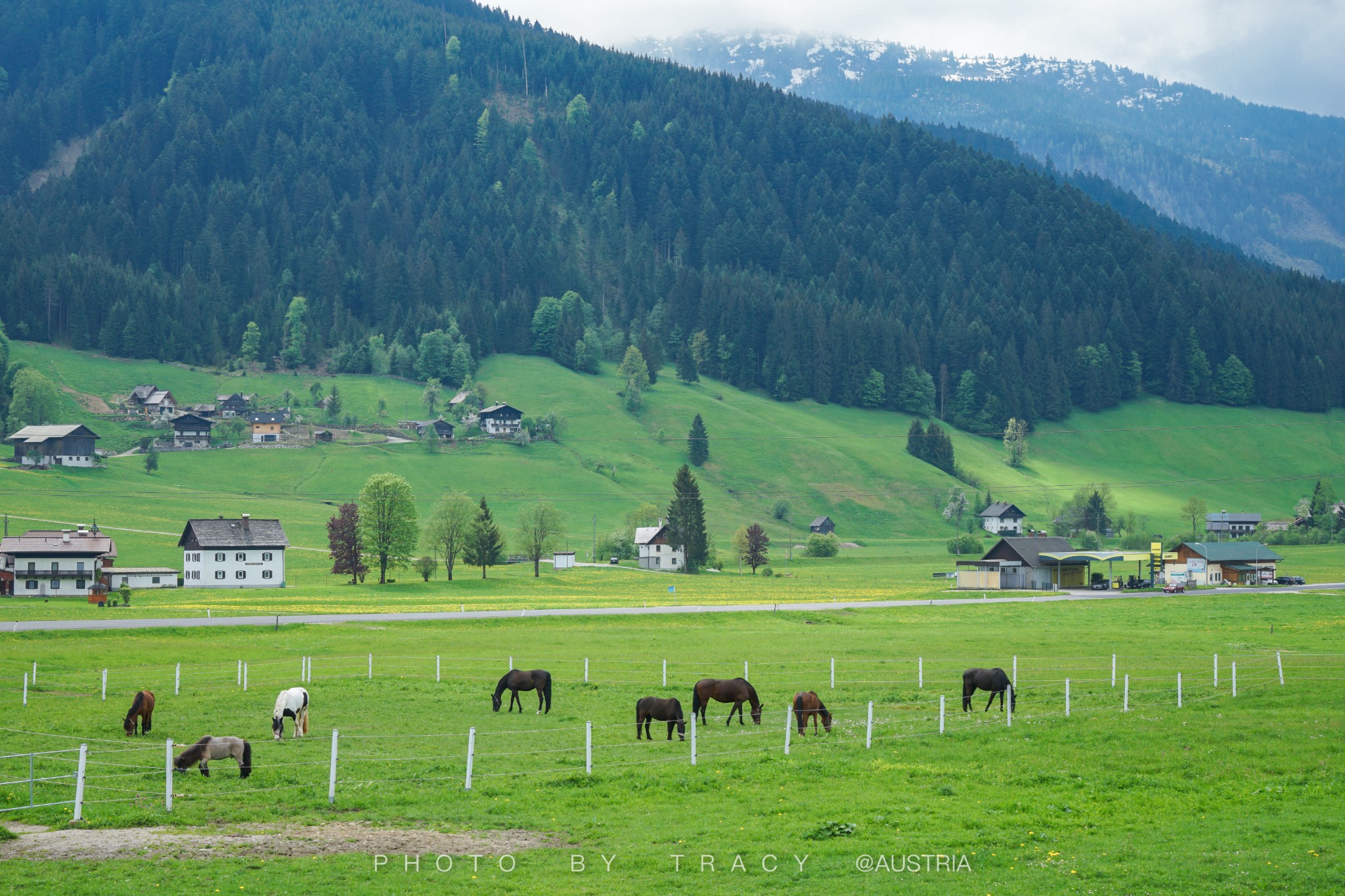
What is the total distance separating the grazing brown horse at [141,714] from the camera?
30203 millimetres

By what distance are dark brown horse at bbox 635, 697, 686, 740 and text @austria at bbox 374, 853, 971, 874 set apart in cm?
1097

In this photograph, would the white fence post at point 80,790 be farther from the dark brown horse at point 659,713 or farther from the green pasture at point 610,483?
the green pasture at point 610,483

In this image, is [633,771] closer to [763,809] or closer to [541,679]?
[763,809]

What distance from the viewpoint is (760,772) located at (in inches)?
983

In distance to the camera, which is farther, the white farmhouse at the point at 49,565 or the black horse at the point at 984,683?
the white farmhouse at the point at 49,565

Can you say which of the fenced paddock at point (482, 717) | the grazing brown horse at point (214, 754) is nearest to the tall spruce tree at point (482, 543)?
the fenced paddock at point (482, 717)

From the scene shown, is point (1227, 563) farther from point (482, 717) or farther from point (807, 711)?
point (482, 717)

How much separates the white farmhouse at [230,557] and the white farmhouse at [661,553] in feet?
140

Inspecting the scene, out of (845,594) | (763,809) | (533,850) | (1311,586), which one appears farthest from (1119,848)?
(1311,586)

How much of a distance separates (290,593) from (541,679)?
205 ft

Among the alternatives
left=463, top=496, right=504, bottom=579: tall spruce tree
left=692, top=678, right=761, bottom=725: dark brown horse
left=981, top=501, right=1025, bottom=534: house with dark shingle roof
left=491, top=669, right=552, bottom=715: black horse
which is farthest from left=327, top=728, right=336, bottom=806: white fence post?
left=981, top=501, right=1025, bottom=534: house with dark shingle roof

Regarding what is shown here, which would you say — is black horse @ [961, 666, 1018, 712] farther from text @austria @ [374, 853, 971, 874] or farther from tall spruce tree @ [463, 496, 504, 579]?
tall spruce tree @ [463, 496, 504, 579]

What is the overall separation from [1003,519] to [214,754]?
148 metres

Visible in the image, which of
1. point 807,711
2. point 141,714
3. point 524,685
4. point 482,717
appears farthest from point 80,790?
point 807,711
